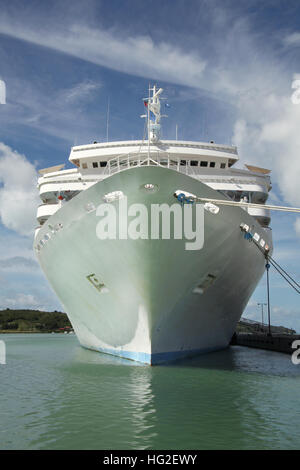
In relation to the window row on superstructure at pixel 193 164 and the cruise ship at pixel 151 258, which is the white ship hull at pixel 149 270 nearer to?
the cruise ship at pixel 151 258

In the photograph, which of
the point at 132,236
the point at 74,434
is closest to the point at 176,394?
the point at 74,434

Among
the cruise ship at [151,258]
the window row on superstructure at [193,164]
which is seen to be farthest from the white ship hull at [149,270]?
the window row on superstructure at [193,164]

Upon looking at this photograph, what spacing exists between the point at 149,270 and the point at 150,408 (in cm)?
468

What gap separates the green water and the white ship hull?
116 centimetres

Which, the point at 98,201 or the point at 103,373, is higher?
the point at 98,201

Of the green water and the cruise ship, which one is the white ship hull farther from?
the green water

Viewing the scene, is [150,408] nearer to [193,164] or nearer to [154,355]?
[154,355]

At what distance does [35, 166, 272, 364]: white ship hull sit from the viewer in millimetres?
12258

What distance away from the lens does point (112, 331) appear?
14750 millimetres

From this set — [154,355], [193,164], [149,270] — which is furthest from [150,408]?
[193,164]

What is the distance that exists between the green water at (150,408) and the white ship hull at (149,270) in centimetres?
116
